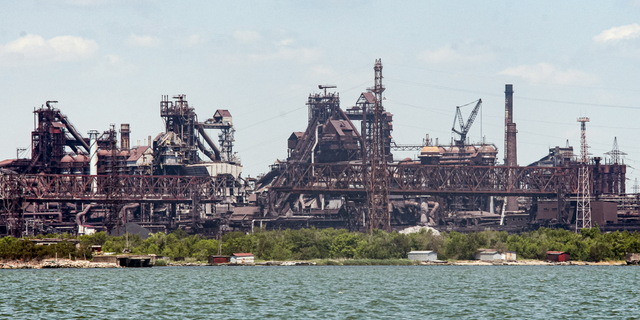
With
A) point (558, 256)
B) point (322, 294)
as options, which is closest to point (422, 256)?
point (558, 256)

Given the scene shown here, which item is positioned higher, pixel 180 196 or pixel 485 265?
pixel 180 196

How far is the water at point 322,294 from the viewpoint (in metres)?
73.1

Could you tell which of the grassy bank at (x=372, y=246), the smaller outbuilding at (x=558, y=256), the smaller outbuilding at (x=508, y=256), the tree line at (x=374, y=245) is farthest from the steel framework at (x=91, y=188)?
the smaller outbuilding at (x=558, y=256)

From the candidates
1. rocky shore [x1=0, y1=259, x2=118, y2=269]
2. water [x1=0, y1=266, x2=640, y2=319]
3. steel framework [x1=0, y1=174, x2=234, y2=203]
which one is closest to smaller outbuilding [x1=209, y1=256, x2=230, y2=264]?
water [x1=0, y1=266, x2=640, y2=319]

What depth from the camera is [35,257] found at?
13800 centimetres

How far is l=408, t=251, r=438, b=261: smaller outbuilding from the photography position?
152 m

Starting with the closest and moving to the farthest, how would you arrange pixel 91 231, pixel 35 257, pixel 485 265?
pixel 35 257 < pixel 485 265 < pixel 91 231

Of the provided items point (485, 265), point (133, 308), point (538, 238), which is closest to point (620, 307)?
point (133, 308)

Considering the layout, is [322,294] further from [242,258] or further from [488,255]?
[488,255]

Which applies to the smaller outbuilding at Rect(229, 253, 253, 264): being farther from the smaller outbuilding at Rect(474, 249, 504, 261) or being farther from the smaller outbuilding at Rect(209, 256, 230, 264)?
the smaller outbuilding at Rect(474, 249, 504, 261)

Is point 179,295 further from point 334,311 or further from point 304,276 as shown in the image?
point 304,276

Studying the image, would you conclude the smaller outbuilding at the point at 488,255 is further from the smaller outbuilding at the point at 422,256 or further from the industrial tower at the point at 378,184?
the industrial tower at the point at 378,184

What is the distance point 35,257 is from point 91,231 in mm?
49782

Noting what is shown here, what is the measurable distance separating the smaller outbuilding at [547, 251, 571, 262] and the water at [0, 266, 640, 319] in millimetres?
18388
